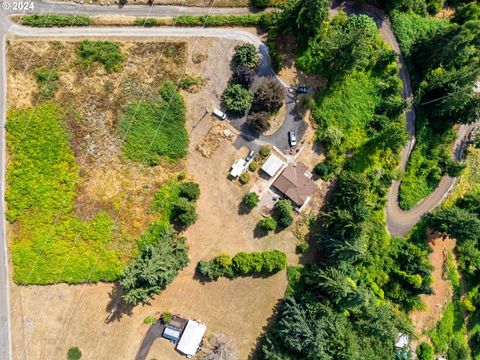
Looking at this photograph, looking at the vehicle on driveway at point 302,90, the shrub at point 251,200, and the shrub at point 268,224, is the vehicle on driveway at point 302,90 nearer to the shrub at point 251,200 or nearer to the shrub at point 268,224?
the shrub at point 251,200

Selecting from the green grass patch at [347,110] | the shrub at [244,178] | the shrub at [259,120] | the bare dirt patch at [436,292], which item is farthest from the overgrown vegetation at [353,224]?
the shrub at [244,178]

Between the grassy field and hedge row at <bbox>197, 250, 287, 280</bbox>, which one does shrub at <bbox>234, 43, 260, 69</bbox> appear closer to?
the grassy field

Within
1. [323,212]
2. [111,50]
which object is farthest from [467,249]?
[111,50]

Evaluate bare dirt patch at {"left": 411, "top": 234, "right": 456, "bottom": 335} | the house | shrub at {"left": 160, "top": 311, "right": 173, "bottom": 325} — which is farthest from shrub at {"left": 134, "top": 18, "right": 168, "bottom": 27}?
bare dirt patch at {"left": 411, "top": 234, "right": 456, "bottom": 335}

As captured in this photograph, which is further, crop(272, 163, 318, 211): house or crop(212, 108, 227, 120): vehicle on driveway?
crop(272, 163, 318, 211): house

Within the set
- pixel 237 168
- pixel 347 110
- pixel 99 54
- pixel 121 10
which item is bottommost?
pixel 237 168

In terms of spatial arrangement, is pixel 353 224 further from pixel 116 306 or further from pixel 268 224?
pixel 116 306

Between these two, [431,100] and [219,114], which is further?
[431,100]

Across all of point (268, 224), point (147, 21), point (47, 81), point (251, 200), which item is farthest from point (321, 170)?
point (47, 81)
